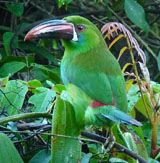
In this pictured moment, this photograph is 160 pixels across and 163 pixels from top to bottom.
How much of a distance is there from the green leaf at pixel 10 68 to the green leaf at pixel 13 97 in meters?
0.56

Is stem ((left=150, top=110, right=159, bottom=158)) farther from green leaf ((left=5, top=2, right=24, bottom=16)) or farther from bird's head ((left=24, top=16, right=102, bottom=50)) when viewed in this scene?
green leaf ((left=5, top=2, right=24, bottom=16))

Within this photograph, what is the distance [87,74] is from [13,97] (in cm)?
28

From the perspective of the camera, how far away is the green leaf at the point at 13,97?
1431 mm

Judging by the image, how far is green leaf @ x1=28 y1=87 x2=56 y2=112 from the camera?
1.48 meters

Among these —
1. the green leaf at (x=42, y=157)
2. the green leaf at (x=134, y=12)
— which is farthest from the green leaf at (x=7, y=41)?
the green leaf at (x=42, y=157)

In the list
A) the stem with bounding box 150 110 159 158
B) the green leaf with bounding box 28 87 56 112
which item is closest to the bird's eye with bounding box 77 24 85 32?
the green leaf with bounding box 28 87 56 112

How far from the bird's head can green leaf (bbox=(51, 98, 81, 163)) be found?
0.76 feet

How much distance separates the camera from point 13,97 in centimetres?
146

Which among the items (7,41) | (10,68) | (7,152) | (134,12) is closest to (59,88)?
(7,152)

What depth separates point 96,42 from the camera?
1.48m

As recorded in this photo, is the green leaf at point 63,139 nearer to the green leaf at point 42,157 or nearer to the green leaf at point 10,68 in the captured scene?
the green leaf at point 42,157

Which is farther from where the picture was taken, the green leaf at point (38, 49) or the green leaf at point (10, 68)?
the green leaf at point (38, 49)

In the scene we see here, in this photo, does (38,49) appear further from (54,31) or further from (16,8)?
(54,31)

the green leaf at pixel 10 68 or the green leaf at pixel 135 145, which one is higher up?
the green leaf at pixel 10 68
